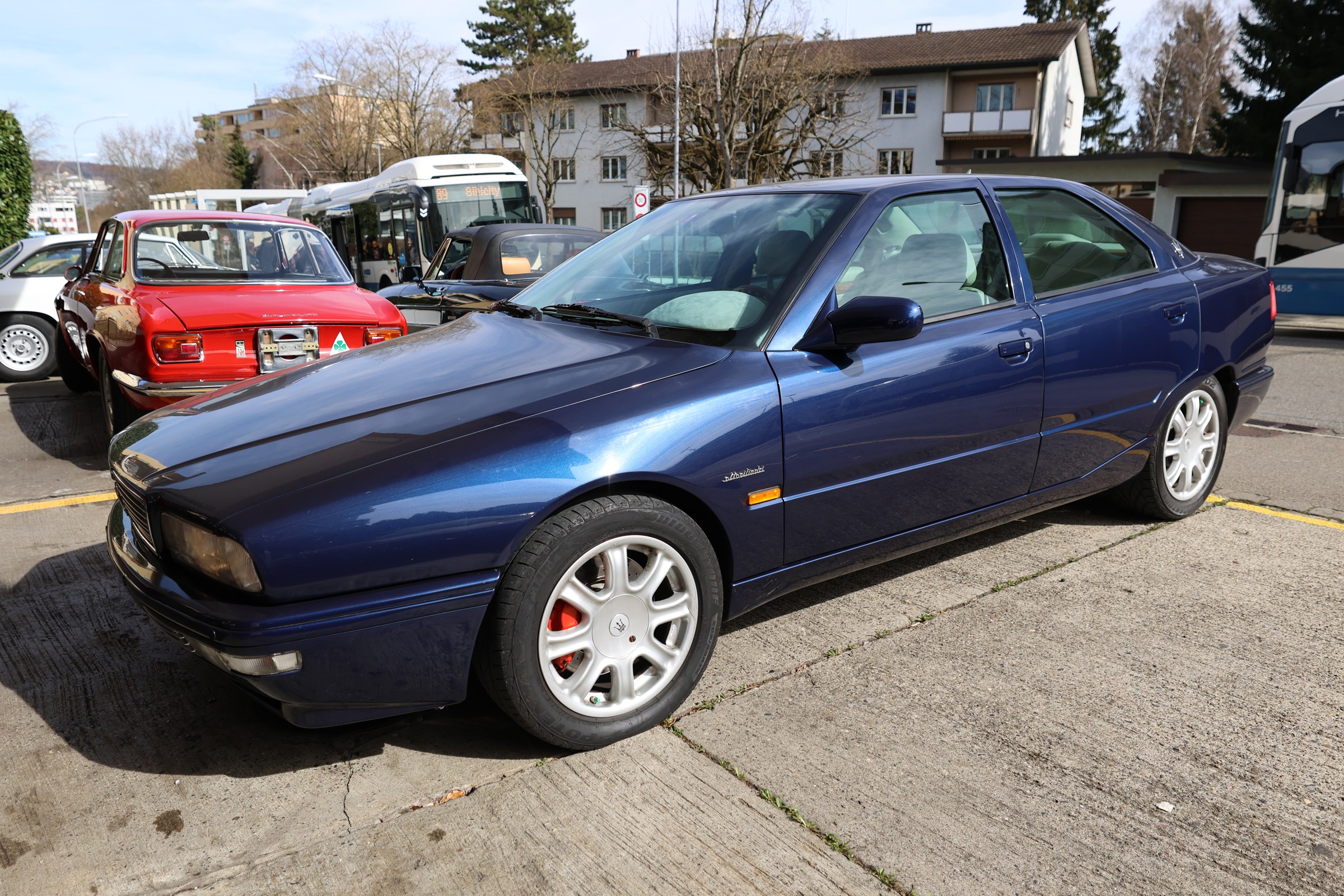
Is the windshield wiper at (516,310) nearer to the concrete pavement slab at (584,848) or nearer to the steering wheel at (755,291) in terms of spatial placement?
the steering wheel at (755,291)

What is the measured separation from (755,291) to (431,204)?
54.3 ft

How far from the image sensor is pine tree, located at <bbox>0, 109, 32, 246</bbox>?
63.8 ft

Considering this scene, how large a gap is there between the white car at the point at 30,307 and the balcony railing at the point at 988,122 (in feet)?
135

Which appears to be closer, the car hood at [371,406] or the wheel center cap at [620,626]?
the car hood at [371,406]

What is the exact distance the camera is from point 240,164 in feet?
253

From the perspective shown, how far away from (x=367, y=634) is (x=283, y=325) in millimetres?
4025

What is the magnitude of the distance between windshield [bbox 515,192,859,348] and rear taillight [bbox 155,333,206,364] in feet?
8.88

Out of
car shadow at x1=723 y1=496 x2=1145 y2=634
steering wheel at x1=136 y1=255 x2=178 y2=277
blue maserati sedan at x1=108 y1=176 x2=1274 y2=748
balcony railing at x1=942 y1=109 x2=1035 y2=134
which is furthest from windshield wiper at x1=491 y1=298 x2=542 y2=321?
balcony railing at x1=942 y1=109 x2=1035 y2=134

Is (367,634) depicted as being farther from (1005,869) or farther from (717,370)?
(1005,869)

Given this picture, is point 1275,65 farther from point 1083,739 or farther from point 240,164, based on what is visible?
point 240,164

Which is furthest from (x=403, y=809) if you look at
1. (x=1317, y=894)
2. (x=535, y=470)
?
(x=1317, y=894)

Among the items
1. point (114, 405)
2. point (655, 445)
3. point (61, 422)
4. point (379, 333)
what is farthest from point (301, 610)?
point (61, 422)

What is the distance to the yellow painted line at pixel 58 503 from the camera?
16.6ft

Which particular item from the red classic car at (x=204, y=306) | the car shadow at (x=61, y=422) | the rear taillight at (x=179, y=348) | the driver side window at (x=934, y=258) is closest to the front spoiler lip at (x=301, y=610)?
the driver side window at (x=934, y=258)
